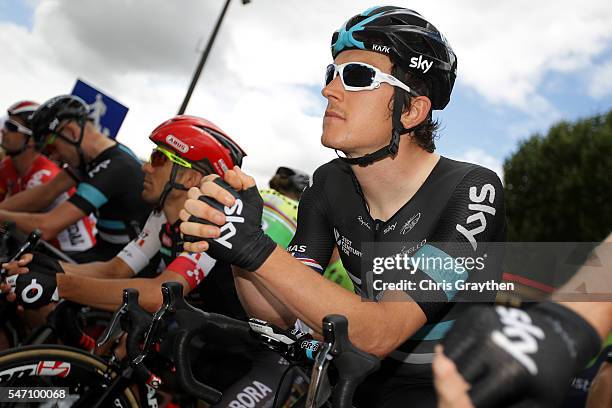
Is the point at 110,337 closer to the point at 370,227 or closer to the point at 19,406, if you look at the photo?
the point at 19,406

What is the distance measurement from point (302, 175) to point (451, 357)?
19.8 feet

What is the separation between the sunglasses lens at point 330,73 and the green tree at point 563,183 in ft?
87.9

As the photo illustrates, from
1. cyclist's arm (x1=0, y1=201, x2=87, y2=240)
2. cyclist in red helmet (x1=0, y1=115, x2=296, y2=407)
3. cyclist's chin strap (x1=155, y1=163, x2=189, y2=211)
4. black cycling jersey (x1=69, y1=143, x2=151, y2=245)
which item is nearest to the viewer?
cyclist in red helmet (x1=0, y1=115, x2=296, y2=407)

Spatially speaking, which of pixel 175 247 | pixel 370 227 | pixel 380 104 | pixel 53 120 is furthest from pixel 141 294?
pixel 53 120

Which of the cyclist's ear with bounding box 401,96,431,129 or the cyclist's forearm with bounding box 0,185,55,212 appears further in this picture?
the cyclist's forearm with bounding box 0,185,55,212

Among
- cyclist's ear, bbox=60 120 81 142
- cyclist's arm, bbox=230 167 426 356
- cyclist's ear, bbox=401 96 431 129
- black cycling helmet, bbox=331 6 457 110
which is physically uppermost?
Result: black cycling helmet, bbox=331 6 457 110

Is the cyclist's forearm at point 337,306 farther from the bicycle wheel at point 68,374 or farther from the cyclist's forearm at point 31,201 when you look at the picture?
the cyclist's forearm at point 31,201

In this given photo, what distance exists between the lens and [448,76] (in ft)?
9.00

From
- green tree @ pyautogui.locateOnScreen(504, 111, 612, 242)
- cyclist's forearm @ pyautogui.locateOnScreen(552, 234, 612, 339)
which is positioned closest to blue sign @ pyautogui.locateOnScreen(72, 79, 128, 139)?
cyclist's forearm @ pyautogui.locateOnScreen(552, 234, 612, 339)

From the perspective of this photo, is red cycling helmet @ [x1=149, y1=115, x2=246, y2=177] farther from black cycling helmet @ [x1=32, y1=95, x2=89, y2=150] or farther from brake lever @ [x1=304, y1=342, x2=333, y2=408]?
brake lever @ [x1=304, y1=342, x2=333, y2=408]

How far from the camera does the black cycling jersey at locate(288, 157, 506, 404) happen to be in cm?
212

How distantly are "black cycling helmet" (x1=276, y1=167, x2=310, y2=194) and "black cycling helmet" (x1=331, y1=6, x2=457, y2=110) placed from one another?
3852 millimetres
